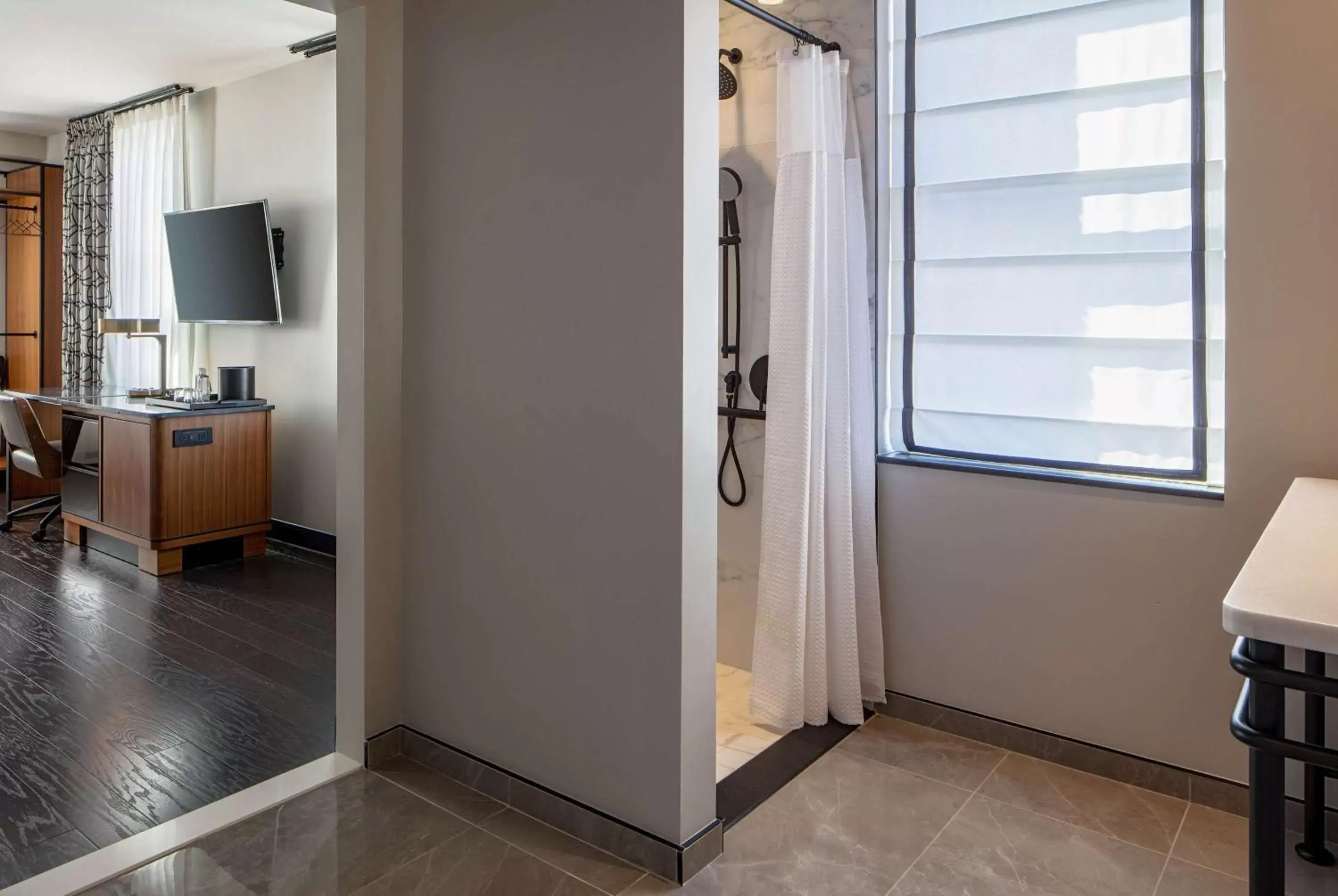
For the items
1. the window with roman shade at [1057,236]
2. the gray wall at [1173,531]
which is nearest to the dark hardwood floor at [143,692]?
the gray wall at [1173,531]

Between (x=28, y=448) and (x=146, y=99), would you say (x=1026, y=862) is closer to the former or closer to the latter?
(x=28, y=448)

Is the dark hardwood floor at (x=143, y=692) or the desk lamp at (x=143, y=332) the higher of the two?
the desk lamp at (x=143, y=332)

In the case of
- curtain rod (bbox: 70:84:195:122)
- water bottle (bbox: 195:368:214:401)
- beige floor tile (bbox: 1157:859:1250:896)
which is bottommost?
beige floor tile (bbox: 1157:859:1250:896)

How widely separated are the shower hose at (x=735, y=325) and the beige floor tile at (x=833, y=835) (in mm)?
1043

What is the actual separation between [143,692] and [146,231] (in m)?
3.84

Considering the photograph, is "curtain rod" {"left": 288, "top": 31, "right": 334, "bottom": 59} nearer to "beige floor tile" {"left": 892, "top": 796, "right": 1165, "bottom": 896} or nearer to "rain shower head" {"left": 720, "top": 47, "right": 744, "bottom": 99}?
"rain shower head" {"left": 720, "top": 47, "right": 744, "bottom": 99}

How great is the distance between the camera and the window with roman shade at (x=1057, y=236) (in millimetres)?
2264

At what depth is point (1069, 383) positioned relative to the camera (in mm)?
2467

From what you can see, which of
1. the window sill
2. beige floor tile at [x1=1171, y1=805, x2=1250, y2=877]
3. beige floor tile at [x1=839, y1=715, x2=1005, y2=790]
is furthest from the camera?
beige floor tile at [x1=839, y1=715, x2=1005, y2=790]

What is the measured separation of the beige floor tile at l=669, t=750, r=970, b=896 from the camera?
1938 mm

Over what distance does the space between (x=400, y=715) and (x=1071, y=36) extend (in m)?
2.61

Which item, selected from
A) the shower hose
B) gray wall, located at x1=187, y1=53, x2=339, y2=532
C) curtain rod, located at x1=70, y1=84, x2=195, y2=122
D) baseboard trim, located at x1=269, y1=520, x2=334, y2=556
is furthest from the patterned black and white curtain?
the shower hose

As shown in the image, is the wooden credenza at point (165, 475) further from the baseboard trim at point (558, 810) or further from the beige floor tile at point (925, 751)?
the beige floor tile at point (925, 751)

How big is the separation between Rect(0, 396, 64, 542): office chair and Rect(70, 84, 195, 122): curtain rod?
2.02 m
